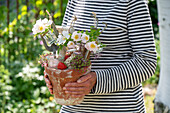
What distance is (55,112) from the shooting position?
334 centimetres

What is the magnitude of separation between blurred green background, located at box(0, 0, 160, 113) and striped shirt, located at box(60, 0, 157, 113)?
6.34 feet

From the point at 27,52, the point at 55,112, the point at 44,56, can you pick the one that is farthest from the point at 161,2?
the point at 27,52

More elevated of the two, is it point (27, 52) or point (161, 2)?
point (161, 2)

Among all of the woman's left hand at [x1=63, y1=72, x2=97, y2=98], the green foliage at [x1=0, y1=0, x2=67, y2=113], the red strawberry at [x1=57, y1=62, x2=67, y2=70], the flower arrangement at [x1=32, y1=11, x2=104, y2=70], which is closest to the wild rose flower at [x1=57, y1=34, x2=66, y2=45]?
the flower arrangement at [x1=32, y1=11, x2=104, y2=70]

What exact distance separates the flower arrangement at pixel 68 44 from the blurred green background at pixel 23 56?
206cm

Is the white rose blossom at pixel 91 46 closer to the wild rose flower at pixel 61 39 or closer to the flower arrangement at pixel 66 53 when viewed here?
the flower arrangement at pixel 66 53

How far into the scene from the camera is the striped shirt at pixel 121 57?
1.42m

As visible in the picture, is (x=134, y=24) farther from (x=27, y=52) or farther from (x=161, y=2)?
(x=27, y=52)

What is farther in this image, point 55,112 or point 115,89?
point 55,112

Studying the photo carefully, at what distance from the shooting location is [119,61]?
1528 millimetres

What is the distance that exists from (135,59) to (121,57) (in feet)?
0.33

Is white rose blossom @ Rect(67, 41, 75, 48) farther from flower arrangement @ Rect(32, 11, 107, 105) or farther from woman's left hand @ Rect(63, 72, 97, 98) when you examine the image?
woman's left hand @ Rect(63, 72, 97, 98)

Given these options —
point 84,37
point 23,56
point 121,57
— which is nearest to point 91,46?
point 84,37

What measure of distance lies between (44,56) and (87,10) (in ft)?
1.30
